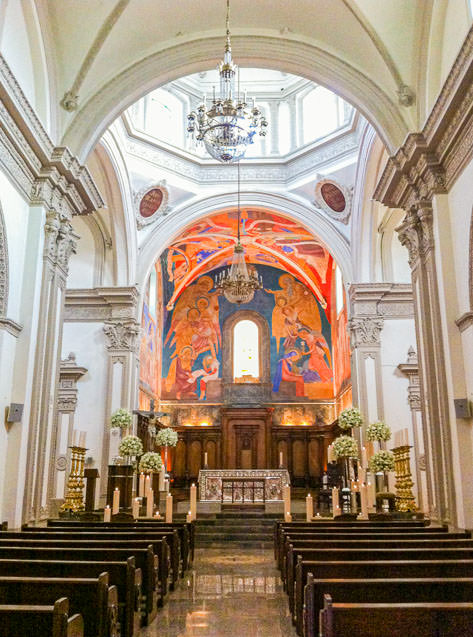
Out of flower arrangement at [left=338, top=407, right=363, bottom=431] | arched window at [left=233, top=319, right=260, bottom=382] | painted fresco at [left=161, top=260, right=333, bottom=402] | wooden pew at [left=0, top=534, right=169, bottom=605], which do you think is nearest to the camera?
wooden pew at [left=0, top=534, right=169, bottom=605]

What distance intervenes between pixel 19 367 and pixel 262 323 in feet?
55.8

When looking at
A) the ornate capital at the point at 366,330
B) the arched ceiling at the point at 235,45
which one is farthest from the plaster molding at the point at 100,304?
the arched ceiling at the point at 235,45

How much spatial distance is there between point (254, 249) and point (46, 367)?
49.8ft

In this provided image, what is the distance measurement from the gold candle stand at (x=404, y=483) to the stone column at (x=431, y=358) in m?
1.55

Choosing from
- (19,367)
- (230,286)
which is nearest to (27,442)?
(19,367)

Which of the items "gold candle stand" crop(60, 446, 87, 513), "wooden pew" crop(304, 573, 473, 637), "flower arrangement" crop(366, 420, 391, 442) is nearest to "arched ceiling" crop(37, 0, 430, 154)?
"gold candle stand" crop(60, 446, 87, 513)

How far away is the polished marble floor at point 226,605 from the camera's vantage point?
205 inches

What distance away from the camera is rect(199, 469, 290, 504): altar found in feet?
50.0

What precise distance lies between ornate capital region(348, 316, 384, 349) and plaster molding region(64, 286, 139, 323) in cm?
591

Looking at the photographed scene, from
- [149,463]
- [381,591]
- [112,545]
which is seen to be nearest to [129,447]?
[149,463]

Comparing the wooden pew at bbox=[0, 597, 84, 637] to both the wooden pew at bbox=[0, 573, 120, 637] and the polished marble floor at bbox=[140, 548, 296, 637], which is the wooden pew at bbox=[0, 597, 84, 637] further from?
the polished marble floor at bbox=[140, 548, 296, 637]

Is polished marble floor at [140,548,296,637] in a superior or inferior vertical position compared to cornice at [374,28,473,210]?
inferior

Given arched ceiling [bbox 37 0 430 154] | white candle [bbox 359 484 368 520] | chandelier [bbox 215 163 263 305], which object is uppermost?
arched ceiling [bbox 37 0 430 154]

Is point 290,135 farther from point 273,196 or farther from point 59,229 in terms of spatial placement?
point 59,229
